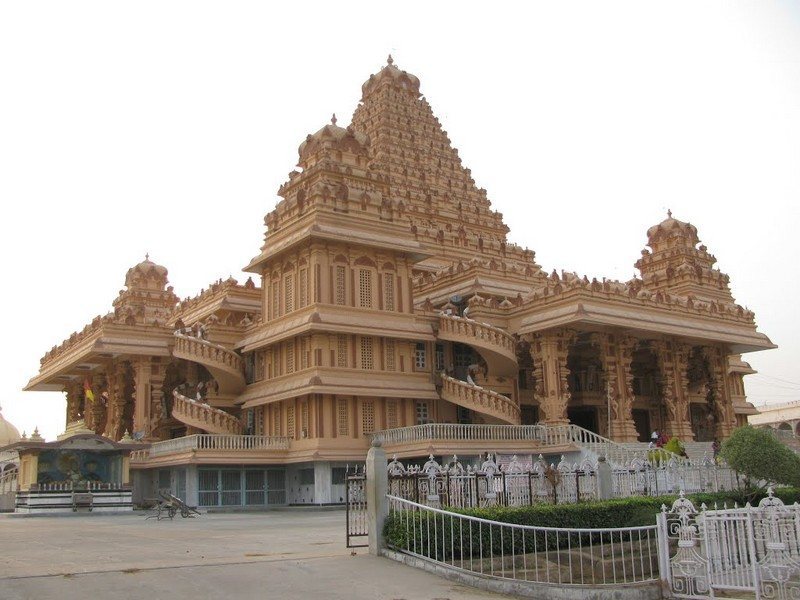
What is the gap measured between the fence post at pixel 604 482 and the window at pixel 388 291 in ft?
53.5

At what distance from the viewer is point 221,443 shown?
31.6 m

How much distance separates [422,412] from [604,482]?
15.7 meters

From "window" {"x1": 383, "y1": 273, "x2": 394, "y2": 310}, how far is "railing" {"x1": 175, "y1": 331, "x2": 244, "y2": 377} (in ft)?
23.7

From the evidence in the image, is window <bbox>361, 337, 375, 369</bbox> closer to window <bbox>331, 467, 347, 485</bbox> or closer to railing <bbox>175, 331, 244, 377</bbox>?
window <bbox>331, 467, 347, 485</bbox>

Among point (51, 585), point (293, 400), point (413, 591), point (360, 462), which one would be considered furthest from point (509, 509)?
point (293, 400)

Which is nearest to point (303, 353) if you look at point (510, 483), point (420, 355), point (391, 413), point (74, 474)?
point (391, 413)

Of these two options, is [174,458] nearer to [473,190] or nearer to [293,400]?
[293,400]

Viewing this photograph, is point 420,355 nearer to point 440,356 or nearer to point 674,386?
point 440,356

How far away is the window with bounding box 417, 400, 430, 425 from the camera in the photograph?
115 feet

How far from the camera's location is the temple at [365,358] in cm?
3206

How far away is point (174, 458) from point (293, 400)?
4.93 meters

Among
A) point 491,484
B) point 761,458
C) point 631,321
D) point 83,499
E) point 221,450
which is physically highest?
point 631,321

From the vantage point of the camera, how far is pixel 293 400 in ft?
110

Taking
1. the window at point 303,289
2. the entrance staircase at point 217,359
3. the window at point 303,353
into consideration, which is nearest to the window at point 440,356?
the window at point 303,353
